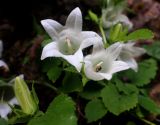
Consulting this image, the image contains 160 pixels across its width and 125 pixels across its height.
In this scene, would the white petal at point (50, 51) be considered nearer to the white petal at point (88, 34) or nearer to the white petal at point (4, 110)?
the white petal at point (88, 34)

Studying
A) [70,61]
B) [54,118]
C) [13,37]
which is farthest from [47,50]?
[13,37]

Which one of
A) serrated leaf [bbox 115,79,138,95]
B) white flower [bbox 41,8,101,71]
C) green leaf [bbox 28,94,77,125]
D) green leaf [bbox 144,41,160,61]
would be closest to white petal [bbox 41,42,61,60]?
white flower [bbox 41,8,101,71]

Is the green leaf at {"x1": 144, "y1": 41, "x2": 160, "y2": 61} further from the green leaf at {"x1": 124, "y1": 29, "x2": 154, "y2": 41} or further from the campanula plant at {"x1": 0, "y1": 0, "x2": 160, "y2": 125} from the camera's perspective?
the green leaf at {"x1": 124, "y1": 29, "x2": 154, "y2": 41}

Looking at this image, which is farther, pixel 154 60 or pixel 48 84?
pixel 154 60

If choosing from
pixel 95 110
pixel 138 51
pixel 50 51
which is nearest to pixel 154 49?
pixel 138 51

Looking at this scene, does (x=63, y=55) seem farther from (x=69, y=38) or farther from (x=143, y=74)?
(x=143, y=74)

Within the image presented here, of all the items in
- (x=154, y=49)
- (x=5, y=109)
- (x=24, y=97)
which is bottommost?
(x=154, y=49)

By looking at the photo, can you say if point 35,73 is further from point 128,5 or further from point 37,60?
point 128,5
